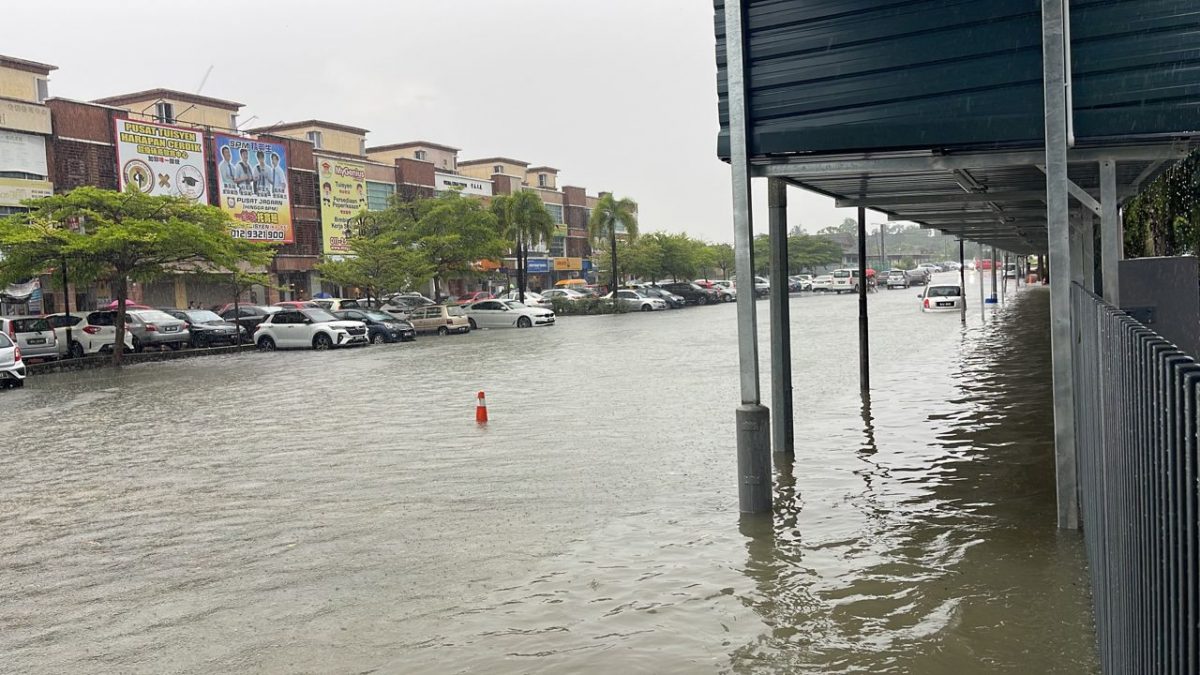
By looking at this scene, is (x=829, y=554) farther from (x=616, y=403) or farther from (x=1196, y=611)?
(x=616, y=403)

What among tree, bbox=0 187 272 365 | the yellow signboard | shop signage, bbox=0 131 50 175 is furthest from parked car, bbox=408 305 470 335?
shop signage, bbox=0 131 50 175

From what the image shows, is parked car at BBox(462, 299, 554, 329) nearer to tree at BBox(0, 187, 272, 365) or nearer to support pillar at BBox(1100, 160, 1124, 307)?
tree at BBox(0, 187, 272, 365)

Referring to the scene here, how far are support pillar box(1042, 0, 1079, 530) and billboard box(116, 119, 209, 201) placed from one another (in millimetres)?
48740

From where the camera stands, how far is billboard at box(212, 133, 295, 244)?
5641 centimetres

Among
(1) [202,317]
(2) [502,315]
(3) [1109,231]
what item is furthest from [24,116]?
(3) [1109,231]

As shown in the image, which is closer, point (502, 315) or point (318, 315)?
point (318, 315)

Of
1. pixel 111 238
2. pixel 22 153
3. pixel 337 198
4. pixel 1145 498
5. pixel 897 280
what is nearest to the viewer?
pixel 1145 498

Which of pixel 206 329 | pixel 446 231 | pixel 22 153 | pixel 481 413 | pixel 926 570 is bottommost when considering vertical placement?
pixel 926 570

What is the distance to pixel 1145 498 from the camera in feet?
8.81

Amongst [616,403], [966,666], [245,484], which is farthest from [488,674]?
[616,403]

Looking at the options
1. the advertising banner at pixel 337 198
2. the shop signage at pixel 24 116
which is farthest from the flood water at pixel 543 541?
the advertising banner at pixel 337 198

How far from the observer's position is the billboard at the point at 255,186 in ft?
185

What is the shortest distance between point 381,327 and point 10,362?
15235 mm

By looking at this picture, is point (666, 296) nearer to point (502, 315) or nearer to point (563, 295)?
point (563, 295)
